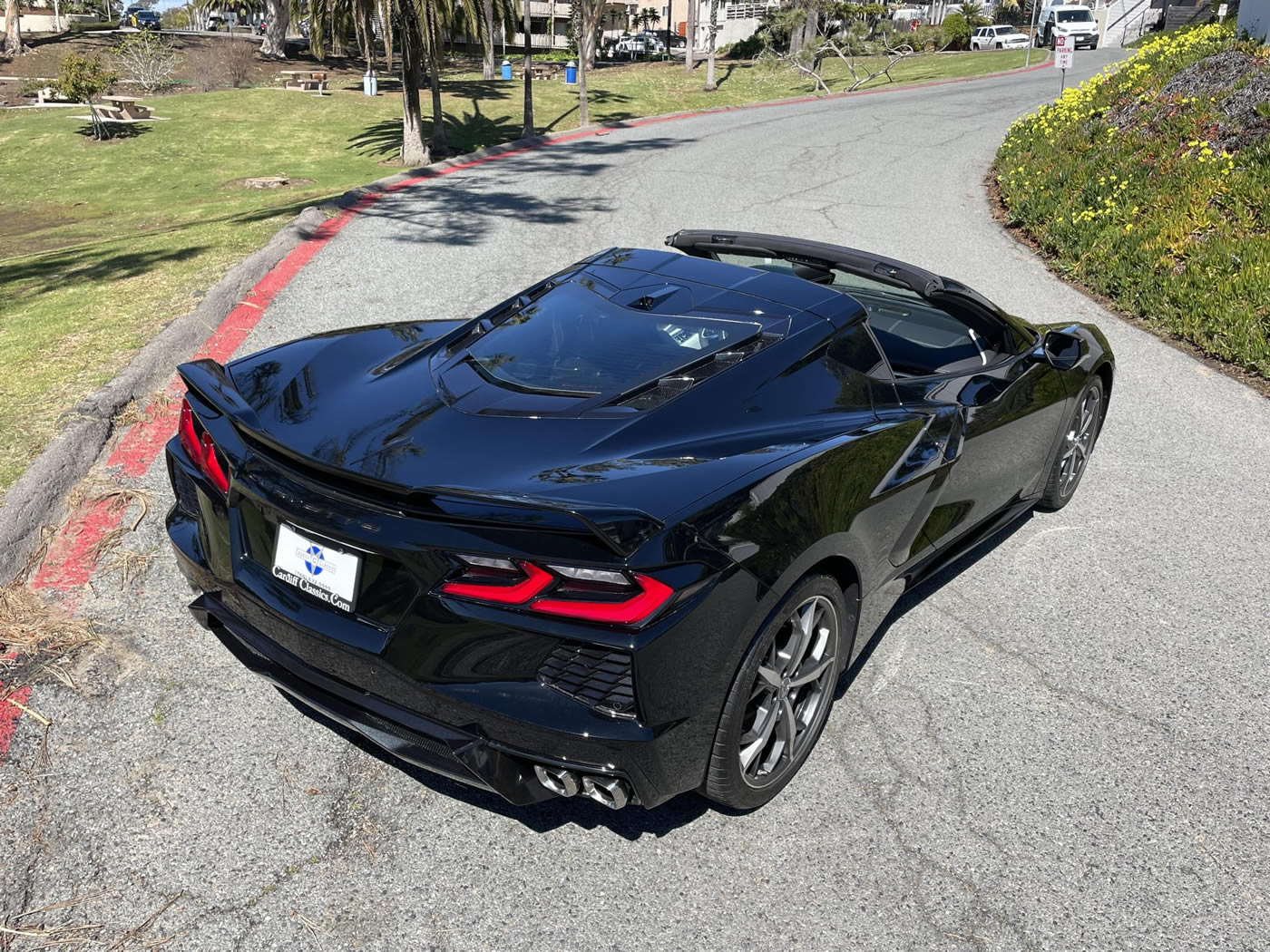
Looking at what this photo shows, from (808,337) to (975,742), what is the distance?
1475mm

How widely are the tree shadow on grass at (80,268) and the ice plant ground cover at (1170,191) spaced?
8.72 meters

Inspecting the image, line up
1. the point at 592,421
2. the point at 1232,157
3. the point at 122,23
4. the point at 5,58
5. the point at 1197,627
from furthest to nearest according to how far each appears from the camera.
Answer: the point at 122,23 < the point at 5,58 < the point at 1232,157 < the point at 1197,627 < the point at 592,421

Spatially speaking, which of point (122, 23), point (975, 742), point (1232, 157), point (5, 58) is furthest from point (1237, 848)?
point (122, 23)

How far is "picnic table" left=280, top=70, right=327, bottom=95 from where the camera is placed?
33.4 m

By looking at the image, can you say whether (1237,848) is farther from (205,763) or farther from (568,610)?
(205,763)

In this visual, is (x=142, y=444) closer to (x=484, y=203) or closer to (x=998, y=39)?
(x=484, y=203)

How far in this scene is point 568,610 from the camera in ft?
7.70

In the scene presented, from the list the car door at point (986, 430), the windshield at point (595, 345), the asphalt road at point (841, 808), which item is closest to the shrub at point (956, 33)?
the asphalt road at point (841, 808)

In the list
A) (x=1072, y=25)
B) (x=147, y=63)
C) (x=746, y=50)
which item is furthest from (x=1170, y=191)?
(x=746, y=50)

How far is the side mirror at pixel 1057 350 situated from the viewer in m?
4.23

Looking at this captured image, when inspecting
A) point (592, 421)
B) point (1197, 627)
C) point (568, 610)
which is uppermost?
point (592, 421)

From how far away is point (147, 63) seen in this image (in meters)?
34.7

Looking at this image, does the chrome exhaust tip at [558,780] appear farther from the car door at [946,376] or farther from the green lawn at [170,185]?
the green lawn at [170,185]

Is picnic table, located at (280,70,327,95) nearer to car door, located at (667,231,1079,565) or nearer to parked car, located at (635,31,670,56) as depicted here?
parked car, located at (635,31,670,56)
